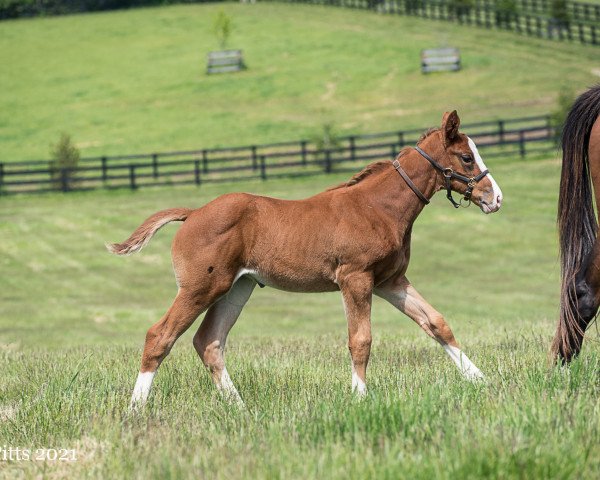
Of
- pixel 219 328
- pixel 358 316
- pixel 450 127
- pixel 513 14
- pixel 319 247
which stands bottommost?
pixel 513 14

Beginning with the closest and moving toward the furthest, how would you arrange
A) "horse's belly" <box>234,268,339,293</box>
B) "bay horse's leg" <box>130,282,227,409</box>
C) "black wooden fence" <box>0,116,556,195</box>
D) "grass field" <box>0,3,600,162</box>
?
1. "bay horse's leg" <box>130,282,227,409</box>
2. "horse's belly" <box>234,268,339,293</box>
3. "black wooden fence" <box>0,116,556,195</box>
4. "grass field" <box>0,3,600,162</box>

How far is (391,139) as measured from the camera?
147 feet

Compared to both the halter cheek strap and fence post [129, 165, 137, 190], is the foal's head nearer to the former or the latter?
the halter cheek strap

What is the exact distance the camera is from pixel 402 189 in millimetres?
7629

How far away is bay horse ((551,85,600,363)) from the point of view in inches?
280

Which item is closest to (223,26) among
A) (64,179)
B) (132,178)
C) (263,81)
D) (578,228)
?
(263,81)

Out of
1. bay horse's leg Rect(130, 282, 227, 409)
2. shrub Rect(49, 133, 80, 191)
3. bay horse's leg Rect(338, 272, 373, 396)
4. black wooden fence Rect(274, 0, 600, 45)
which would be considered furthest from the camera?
black wooden fence Rect(274, 0, 600, 45)

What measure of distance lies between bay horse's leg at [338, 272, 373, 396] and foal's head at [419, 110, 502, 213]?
1150 millimetres

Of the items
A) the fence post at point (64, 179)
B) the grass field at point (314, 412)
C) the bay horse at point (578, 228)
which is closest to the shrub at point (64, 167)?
the fence post at point (64, 179)

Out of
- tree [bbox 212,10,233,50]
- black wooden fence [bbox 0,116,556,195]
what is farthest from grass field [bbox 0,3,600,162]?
black wooden fence [bbox 0,116,556,195]

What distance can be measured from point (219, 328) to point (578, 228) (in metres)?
2.96

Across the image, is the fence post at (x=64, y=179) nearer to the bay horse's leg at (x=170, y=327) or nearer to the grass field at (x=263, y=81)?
the grass field at (x=263, y=81)

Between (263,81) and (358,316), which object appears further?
(263,81)

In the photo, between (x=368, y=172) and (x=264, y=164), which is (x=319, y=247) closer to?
(x=368, y=172)
